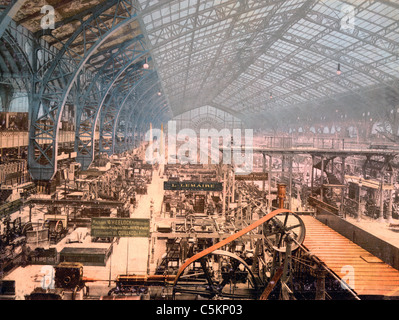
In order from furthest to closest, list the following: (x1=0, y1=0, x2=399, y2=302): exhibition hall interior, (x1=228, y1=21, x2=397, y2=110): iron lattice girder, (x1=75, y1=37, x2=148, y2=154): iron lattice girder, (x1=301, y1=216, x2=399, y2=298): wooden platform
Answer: (x1=228, y1=21, x2=397, y2=110): iron lattice girder, (x1=75, y1=37, x2=148, y2=154): iron lattice girder, (x1=0, y1=0, x2=399, y2=302): exhibition hall interior, (x1=301, y1=216, x2=399, y2=298): wooden platform

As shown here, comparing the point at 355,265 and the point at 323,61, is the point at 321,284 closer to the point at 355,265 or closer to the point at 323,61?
the point at 355,265

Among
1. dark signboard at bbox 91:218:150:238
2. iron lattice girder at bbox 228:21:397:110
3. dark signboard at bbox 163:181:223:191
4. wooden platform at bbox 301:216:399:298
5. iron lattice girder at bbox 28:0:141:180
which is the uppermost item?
iron lattice girder at bbox 228:21:397:110

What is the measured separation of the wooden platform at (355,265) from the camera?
24.0 ft

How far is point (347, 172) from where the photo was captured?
107 ft

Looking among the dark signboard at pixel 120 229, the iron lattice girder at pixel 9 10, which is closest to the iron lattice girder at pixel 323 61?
the dark signboard at pixel 120 229

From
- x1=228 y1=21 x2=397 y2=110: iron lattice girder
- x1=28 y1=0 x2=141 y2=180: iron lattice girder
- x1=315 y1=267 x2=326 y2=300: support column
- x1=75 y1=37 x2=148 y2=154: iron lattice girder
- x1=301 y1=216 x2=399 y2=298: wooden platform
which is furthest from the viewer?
x1=228 y1=21 x2=397 y2=110: iron lattice girder

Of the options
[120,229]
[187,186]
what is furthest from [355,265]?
[120,229]

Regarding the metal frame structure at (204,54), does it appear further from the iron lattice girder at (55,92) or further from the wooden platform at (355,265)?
the wooden platform at (355,265)

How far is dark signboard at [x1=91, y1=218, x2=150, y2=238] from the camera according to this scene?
8.68 m

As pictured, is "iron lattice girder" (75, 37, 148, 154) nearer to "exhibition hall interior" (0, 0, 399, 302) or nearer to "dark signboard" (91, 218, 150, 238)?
"exhibition hall interior" (0, 0, 399, 302)

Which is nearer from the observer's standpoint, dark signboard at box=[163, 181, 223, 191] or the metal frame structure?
dark signboard at box=[163, 181, 223, 191]

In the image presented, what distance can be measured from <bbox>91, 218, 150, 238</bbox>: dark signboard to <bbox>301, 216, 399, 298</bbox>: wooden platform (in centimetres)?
516

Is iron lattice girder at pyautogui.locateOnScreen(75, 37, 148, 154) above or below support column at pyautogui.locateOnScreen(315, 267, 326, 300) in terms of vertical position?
above

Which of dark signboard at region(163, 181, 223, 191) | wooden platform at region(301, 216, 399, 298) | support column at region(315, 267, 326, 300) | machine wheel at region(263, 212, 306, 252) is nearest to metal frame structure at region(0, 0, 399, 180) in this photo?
dark signboard at region(163, 181, 223, 191)
